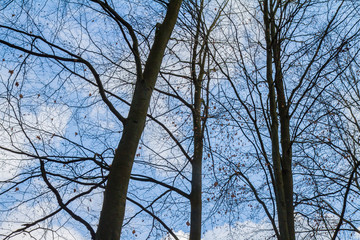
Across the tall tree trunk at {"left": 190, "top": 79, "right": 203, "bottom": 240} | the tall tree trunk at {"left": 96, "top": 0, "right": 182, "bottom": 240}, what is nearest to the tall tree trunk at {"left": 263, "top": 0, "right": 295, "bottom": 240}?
the tall tree trunk at {"left": 190, "top": 79, "right": 203, "bottom": 240}

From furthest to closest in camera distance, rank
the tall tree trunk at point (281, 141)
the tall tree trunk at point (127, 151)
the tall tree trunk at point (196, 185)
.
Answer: the tall tree trunk at point (196, 185)
the tall tree trunk at point (281, 141)
the tall tree trunk at point (127, 151)

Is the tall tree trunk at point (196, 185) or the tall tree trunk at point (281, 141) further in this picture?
the tall tree trunk at point (196, 185)

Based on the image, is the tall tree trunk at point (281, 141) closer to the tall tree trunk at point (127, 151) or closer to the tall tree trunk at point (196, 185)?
the tall tree trunk at point (196, 185)

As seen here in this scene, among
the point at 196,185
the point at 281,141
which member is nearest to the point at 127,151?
the point at 281,141

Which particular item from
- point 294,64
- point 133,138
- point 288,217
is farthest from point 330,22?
point 133,138

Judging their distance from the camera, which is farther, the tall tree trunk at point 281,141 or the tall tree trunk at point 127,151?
the tall tree trunk at point 281,141

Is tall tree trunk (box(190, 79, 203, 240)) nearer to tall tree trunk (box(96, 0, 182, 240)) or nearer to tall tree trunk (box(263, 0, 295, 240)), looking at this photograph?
tall tree trunk (box(263, 0, 295, 240))

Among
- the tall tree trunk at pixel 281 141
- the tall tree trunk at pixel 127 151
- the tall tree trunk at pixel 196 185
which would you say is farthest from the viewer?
the tall tree trunk at pixel 196 185

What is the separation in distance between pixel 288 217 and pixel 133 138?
1882mm

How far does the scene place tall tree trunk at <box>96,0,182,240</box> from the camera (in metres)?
1.98

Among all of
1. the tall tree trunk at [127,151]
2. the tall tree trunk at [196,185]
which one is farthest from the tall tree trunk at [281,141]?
the tall tree trunk at [127,151]

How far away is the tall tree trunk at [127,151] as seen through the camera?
78.1 inches

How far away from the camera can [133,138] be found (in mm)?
2422

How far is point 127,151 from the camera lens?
2.32 meters
